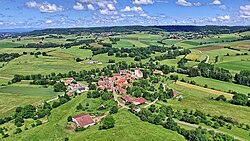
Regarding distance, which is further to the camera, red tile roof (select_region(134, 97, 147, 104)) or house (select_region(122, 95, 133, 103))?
red tile roof (select_region(134, 97, 147, 104))

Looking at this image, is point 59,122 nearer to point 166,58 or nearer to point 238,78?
point 238,78

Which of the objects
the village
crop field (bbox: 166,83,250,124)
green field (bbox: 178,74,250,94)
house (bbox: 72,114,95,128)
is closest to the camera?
house (bbox: 72,114,95,128)

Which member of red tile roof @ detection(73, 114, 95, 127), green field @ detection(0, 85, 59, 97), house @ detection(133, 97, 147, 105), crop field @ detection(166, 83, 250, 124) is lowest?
crop field @ detection(166, 83, 250, 124)

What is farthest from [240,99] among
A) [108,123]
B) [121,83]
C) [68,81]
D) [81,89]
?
[68,81]

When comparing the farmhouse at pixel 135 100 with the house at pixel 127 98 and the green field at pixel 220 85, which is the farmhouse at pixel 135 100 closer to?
the house at pixel 127 98

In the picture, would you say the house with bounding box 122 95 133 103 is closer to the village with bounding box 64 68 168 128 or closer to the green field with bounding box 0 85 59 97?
the village with bounding box 64 68 168 128

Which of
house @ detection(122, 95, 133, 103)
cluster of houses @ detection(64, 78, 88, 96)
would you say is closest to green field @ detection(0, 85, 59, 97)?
cluster of houses @ detection(64, 78, 88, 96)
